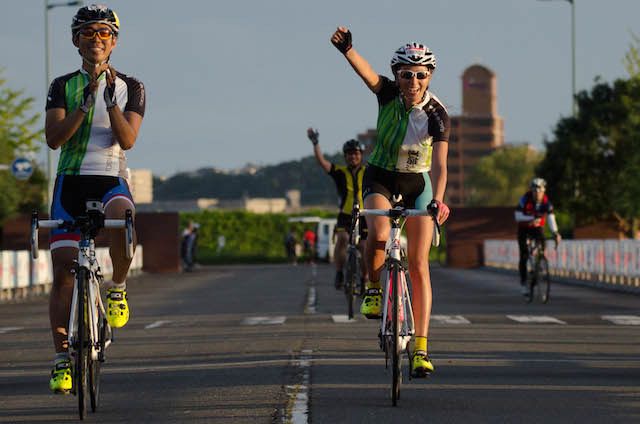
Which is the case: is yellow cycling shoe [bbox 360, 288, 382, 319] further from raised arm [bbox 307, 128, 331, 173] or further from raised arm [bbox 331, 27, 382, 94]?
raised arm [bbox 307, 128, 331, 173]

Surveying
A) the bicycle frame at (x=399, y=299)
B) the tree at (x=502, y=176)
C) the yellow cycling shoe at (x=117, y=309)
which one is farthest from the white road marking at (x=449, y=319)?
the tree at (x=502, y=176)

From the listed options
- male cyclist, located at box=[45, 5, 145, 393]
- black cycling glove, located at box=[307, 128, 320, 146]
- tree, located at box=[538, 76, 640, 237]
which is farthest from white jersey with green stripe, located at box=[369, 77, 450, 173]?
tree, located at box=[538, 76, 640, 237]

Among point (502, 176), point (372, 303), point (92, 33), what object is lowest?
point (372, 303)

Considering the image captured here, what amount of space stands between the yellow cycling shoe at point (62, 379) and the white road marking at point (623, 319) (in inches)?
370

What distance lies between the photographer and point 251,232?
7769 cm

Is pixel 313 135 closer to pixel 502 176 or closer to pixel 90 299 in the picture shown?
pixel 90 299

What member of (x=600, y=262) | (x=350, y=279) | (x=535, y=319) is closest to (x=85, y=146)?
(x=350, y=279)

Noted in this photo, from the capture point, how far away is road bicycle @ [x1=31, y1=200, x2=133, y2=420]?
23.5ft

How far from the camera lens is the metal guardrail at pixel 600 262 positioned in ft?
84.8

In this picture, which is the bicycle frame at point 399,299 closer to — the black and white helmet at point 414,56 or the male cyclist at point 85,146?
the black and white helmet at point 414,56

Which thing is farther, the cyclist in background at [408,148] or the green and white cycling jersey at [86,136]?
the cyclist in background at [408,148]

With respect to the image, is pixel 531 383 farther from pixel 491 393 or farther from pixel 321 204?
pixel 321 204

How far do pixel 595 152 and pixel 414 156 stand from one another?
1808 inches

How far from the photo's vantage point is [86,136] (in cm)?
762
